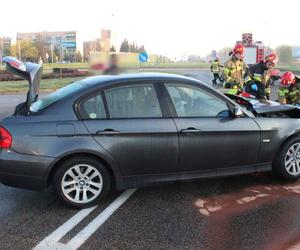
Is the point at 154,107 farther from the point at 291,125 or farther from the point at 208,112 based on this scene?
the point at 291,125

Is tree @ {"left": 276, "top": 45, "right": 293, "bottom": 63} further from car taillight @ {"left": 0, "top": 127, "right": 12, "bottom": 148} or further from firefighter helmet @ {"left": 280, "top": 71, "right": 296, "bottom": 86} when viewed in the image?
car taillight @ {"left": 0, "top": 127, "right": 12, "bottom": 148}

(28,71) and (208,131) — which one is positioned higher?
(28,71)

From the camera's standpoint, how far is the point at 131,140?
15.3ft

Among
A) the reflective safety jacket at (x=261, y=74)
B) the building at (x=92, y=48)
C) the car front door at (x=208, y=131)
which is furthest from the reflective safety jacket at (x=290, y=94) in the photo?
the building at (x=92, y=48)

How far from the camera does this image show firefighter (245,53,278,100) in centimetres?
798

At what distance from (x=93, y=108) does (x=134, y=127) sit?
0.50m

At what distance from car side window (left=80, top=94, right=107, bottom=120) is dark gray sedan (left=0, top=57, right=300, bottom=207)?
1 cm

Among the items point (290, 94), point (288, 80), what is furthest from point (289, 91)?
point (288, 80)

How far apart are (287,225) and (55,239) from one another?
89.6 inches

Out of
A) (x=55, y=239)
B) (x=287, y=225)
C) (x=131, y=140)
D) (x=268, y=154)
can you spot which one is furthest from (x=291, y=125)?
(x=55, y=239)

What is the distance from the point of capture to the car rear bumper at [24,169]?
446 cm

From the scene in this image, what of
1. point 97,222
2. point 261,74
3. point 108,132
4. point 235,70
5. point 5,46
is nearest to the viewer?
point 97,222

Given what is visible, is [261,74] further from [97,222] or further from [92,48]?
[92,48]

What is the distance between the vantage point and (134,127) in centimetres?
468
